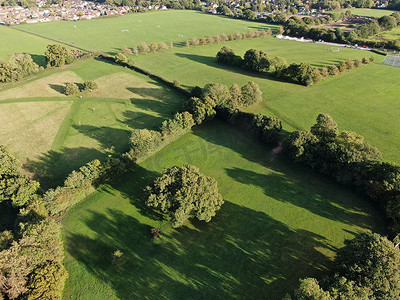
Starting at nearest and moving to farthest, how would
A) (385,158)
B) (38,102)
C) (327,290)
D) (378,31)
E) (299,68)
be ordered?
1. (327,290)
2. (385,158)
3. (38,102)
4. (299,68)
5. (378,31)

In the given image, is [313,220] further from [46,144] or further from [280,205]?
[46,144]

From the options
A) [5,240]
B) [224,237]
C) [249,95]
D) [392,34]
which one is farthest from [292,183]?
[392,34]

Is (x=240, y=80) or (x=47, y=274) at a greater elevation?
(x=240, y=80)

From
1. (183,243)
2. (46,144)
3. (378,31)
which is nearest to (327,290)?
(183,243)

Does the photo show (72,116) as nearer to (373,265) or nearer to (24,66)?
(24,66)

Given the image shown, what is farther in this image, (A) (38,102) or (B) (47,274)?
(A) (38,102)

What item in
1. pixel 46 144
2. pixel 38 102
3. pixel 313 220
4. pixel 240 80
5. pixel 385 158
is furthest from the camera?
pixel 240 80

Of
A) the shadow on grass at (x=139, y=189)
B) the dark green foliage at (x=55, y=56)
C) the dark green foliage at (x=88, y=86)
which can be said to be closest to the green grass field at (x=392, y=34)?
the dark green foliage at (x=88, y=86)

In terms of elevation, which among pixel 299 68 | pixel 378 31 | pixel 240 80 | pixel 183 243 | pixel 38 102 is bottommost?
pixel 183 243
